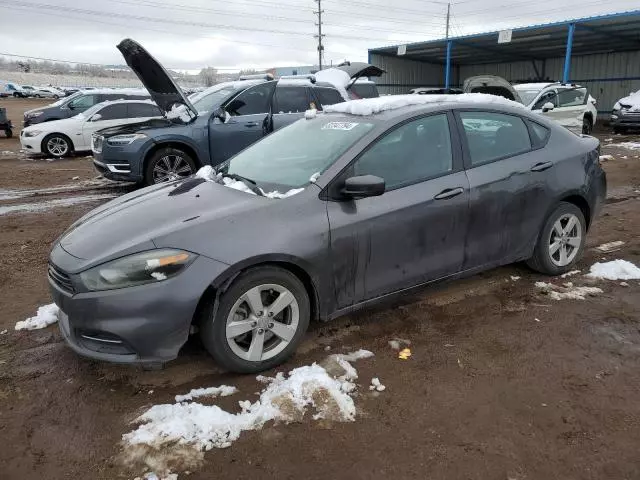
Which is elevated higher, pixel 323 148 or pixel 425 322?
pixel 323 148

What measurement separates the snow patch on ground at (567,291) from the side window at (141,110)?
1144cm

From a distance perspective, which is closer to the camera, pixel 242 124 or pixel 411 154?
pixel 411 154

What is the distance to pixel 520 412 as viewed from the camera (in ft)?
9.12

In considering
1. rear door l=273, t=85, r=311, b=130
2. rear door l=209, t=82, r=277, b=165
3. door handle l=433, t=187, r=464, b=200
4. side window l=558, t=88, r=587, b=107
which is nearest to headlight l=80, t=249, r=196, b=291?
door handle l=433, t=187, r=464, b=200

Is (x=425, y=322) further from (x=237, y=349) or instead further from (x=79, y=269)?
(x=79, y=269)

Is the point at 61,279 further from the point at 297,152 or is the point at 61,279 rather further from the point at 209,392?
the point at 297,152

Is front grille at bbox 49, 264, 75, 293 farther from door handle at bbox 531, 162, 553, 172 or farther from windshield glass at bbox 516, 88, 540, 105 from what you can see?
windshield glass at bbox 516, 88, 540, 105

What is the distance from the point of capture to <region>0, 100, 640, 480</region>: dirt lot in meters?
2.44

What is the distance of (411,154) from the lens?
3719 millimetres

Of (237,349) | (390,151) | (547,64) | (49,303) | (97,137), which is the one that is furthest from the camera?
(547,64)

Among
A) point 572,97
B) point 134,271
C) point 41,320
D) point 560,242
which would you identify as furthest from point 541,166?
point 572,97

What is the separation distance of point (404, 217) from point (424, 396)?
3.89 ft

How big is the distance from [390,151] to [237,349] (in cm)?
169

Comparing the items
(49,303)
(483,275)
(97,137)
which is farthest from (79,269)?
(97,137)
